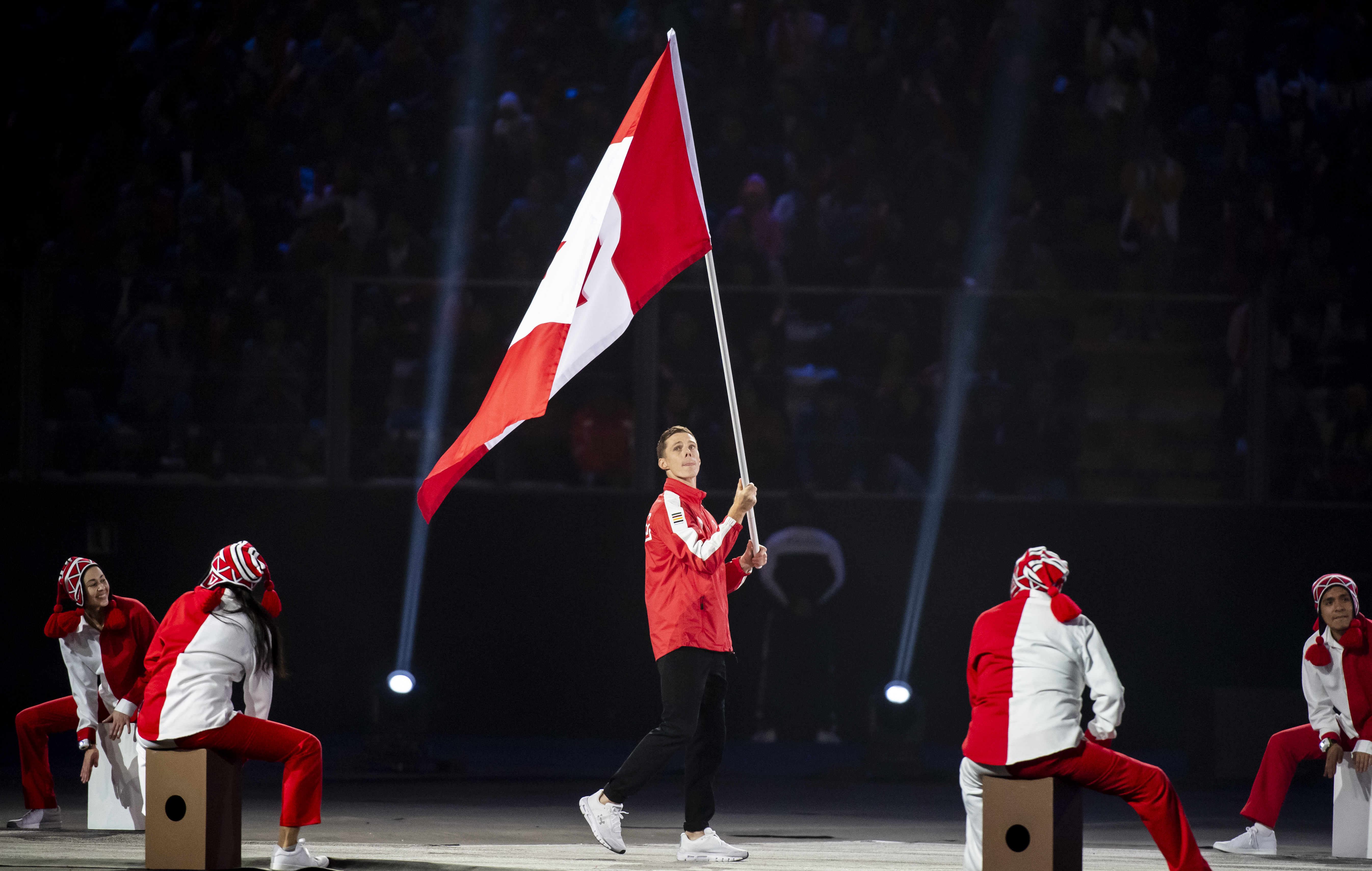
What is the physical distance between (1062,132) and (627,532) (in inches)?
208

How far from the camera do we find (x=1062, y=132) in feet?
45.3

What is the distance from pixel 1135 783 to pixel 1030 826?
386 millimetres

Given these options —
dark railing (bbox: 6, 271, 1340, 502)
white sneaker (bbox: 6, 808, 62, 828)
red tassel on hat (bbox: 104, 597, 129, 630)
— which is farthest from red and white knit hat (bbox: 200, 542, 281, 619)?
dark railing (bbox: 6, 271, 1340, 502)

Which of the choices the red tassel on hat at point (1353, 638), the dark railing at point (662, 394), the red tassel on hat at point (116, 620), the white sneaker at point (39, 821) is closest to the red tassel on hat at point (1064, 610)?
the red tassel on hat at point (1353, 638)

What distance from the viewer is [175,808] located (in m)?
6.02

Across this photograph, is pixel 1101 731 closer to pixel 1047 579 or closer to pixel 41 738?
pixel 1047 579

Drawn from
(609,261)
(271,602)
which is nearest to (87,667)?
(271,602)

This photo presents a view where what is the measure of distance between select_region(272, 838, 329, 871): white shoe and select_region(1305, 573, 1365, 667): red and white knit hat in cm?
437

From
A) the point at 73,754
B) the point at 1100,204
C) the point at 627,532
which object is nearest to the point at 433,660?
the point at 627,532

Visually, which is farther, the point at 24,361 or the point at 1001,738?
the point at 24,361

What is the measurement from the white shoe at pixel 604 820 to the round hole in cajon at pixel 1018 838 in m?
1.64

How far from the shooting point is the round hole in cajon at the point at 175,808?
6.01m

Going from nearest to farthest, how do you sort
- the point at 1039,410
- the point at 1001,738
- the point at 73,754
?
the point at 1001,738 < the point at 73,754 < the point at 1039,410

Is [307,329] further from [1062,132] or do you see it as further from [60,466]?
[1062,132]
